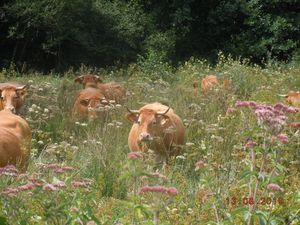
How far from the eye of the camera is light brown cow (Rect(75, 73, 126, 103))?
490 inches

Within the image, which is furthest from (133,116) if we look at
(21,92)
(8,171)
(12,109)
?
(8,171)

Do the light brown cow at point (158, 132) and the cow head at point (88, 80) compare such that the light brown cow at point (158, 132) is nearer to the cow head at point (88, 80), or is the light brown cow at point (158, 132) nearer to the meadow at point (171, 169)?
the meadow at point (171, 169)

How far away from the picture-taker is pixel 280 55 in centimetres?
2762

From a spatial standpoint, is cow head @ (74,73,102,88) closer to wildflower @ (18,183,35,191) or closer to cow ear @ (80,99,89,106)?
cow ear @ (80,99,89,106)

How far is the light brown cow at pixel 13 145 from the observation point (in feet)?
22.0

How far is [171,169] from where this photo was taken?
707 cm

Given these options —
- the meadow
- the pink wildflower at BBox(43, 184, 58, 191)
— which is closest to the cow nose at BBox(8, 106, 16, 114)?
the meadow

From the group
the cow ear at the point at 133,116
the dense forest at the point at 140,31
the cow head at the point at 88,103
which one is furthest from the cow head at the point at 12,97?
the dense forest at the point at 140,31

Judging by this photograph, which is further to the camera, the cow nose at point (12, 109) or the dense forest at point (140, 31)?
the dense forest at point (140, 31)

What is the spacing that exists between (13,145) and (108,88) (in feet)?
21.8

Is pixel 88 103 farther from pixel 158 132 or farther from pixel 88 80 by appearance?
pixel 158 132

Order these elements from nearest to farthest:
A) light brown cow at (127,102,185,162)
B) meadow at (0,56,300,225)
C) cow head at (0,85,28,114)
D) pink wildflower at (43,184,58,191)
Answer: pink wildflower at (43,184,58,191)
meadow at (0,56,300,225)
light brown cow at (127,102,185,162)
cow head at (0,85,28,114)

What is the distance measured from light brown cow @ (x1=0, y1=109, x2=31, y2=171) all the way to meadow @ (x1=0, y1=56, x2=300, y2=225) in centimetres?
14
